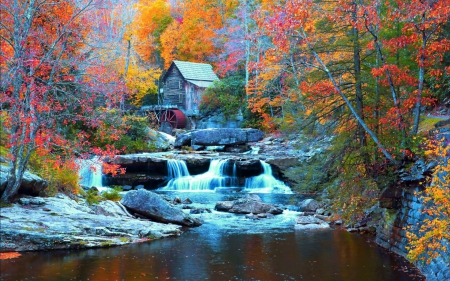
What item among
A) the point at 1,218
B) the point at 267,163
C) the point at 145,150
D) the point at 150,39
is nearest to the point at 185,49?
the point at 150,39

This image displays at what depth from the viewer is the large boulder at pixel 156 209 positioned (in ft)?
43.7

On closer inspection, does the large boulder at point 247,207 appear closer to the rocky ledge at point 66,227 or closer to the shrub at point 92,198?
the rocky ledge at point 66,227

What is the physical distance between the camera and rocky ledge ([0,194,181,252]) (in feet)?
32.7

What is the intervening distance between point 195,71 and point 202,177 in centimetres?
1821

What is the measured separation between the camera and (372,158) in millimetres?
11422

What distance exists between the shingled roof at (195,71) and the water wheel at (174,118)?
2942mm

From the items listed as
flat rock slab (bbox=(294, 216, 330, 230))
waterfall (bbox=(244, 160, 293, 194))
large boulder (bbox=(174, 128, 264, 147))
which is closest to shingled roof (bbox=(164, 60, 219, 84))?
large boulder (bbox=(174, 128, 264, 147))

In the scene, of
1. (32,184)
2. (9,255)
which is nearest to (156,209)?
(32,184)

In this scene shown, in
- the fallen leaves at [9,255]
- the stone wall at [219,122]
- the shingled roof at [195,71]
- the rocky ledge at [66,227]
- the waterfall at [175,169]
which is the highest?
the shingled roof at [195,71]

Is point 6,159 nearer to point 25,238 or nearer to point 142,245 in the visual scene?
point 25,238

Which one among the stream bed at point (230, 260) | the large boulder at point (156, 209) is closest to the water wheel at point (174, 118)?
the large boulder at point (156, 209)

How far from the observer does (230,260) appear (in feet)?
31.5

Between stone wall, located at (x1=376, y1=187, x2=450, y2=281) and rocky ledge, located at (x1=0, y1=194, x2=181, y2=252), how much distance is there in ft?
16.9

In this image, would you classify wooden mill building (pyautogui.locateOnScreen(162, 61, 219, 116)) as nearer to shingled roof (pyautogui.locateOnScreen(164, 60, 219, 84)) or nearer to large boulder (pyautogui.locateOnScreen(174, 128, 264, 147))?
shingled roof (pyautogui.locateOnScreen(164, 60, 219, 84))
